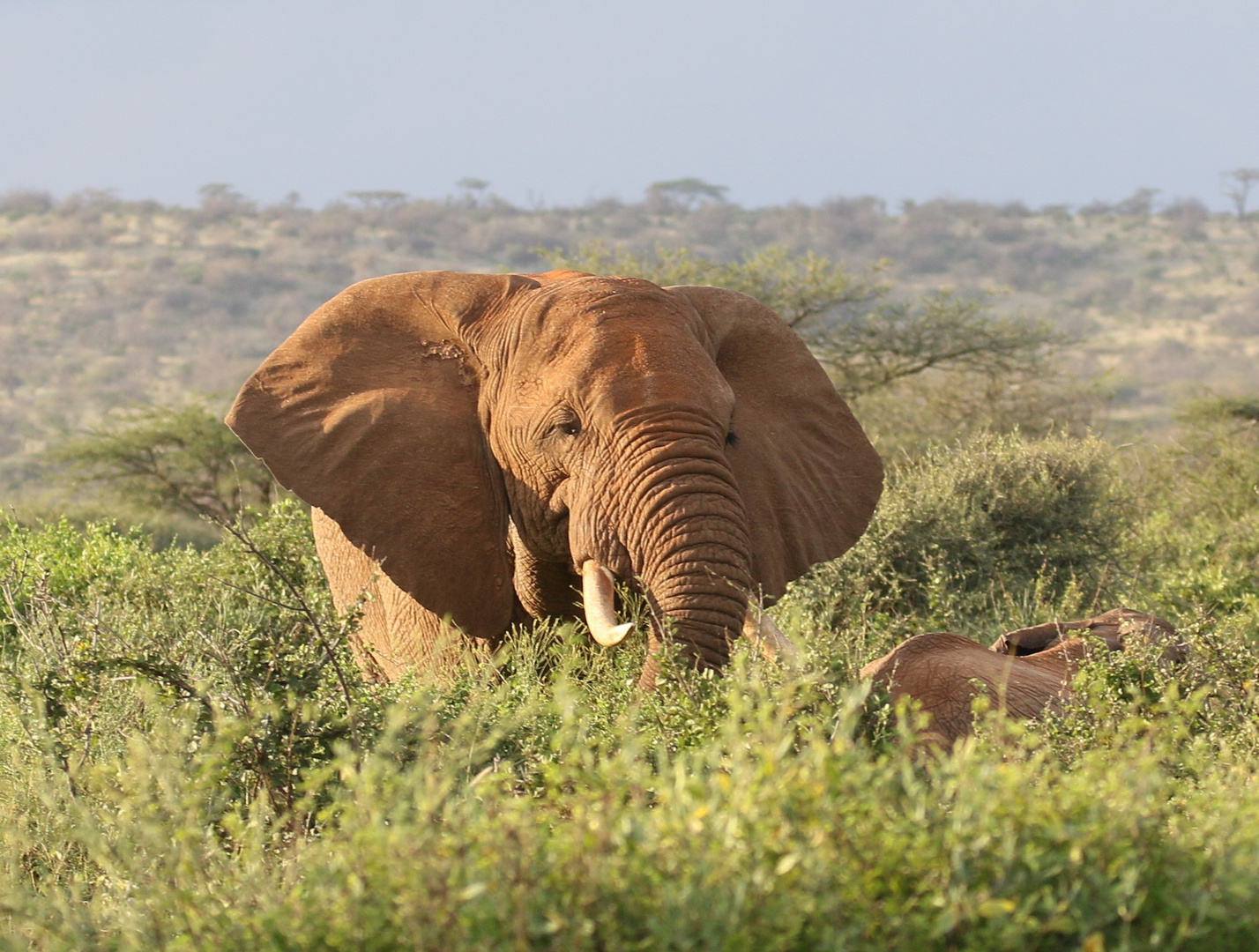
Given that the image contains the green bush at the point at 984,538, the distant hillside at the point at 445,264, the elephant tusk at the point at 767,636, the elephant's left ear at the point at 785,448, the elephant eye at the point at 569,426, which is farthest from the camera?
the distant hillside at the point at 445,264

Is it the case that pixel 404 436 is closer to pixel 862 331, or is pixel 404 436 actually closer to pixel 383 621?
pixel 383 621

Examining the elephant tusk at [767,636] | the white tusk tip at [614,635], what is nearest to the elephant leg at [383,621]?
the white tusk tip at [614,635]

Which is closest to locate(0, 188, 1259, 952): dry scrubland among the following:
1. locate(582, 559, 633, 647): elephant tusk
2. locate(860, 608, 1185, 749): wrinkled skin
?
locate(860, 608, 1185, 749): wrinkled skin

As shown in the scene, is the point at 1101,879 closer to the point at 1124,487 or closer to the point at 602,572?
the point at 602,572

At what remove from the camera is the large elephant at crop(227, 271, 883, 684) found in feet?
16.0

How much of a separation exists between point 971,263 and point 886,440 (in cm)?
5044

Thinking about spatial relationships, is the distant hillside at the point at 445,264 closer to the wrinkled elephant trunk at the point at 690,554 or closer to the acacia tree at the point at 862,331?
the acacia tree at the point at 862,331

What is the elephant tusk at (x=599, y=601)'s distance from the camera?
4809 millimetres

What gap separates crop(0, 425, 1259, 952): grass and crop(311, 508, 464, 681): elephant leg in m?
0.17

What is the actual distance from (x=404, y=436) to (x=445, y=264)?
55.0m

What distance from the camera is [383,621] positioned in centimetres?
602

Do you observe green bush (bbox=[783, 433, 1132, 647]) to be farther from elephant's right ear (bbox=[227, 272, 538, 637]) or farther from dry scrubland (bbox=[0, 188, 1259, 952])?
elephant's right ear (bbox=[227, 272, 538, 637])

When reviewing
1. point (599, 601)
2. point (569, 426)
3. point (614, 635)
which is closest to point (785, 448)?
point (569, 426)

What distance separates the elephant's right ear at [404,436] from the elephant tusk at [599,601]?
446 mm
